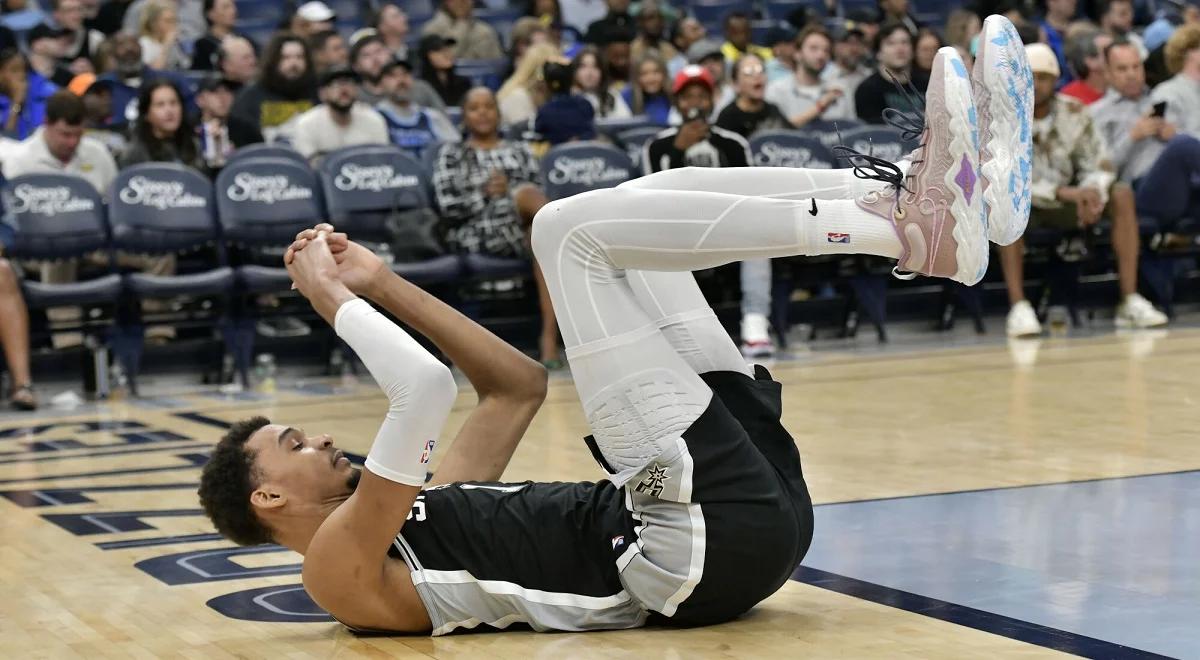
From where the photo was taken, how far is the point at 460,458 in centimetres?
390

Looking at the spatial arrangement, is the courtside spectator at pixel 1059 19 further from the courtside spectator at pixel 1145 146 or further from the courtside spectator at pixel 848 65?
the courtside spectator at pixel 1145 146

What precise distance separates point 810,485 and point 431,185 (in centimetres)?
450

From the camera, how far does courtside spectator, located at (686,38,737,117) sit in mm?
11344

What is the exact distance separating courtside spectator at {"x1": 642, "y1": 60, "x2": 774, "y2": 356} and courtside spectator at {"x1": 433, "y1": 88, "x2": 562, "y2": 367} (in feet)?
2.20

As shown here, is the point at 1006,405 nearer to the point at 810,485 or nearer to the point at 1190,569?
the point at 810,485

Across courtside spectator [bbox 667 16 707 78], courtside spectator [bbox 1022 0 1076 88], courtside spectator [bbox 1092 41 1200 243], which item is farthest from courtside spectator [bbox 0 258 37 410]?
courtside spectator [bbox 1022 0 1076 88]

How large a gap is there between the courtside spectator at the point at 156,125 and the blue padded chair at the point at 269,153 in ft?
1.03

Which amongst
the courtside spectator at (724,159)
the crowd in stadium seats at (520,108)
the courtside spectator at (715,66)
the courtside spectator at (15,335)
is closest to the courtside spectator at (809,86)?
the crowd in stadium seats at (520,108)

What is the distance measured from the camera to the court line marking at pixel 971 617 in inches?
125

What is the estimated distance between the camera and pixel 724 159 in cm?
914

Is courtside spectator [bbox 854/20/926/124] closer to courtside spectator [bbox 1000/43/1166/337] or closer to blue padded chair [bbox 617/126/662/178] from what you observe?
courtside spectator [bbox 1000/43/1166/337]

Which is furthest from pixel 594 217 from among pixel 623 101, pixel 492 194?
pixel 623 101

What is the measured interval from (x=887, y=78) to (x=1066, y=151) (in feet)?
4.59

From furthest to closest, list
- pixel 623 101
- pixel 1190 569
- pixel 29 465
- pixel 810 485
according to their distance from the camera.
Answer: pixel 623 101, pixel 29 465, pixel 810 485, pixel 1190 569
